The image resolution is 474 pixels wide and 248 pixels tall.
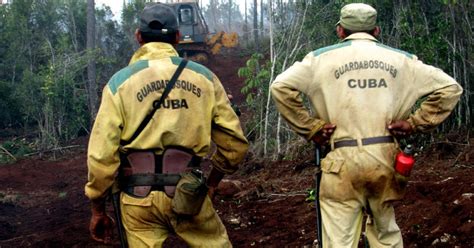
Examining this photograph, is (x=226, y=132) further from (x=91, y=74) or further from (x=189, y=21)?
(x=189, y=21)

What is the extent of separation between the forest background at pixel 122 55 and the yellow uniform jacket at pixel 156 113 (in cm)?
466

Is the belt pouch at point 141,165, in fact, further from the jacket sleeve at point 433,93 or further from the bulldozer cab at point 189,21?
the bulldozer cab at point 189,21

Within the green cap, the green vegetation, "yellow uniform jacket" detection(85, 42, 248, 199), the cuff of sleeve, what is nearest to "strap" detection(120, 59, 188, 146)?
"yellow uniform jacket" detection(85, 42, 248, 199)

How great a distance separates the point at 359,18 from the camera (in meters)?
3.88

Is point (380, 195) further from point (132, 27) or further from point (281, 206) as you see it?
point (132, 27)

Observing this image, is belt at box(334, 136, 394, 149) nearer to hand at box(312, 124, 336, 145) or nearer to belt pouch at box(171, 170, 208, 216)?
hand at box(312, 124, 336, 145)

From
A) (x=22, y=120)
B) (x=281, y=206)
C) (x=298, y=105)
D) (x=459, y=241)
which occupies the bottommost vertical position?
(x=22, y=120)

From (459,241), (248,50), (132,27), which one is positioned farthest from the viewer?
(248,50)

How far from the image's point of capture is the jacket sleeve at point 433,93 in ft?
12.6

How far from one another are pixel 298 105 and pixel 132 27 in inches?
885

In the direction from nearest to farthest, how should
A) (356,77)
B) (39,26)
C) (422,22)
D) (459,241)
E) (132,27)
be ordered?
(356,77), (459,241), (422,22), (39,26), (132,27)

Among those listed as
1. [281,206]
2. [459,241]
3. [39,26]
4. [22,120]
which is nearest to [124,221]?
[459,241]

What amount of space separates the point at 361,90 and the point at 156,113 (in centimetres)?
121

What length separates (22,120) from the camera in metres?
18.3
